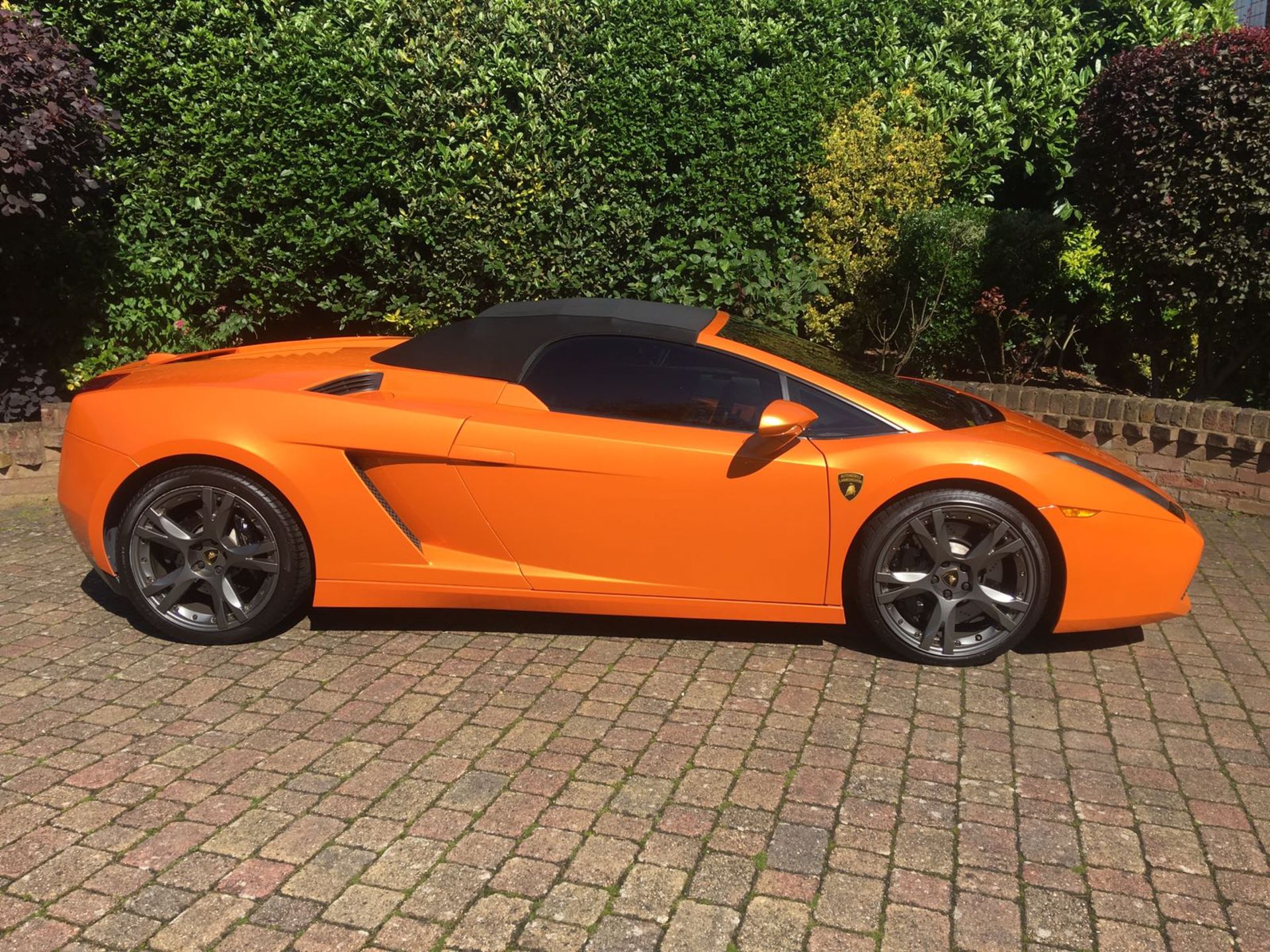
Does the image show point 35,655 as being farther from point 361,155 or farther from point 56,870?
point 361,155

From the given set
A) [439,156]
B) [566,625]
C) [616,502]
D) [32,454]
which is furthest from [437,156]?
[616,502]

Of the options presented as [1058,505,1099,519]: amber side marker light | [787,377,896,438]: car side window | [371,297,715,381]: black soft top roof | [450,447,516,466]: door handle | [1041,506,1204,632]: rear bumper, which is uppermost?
[371,297,715,381]: black soft top roof

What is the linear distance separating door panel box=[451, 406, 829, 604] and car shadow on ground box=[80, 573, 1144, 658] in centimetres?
36

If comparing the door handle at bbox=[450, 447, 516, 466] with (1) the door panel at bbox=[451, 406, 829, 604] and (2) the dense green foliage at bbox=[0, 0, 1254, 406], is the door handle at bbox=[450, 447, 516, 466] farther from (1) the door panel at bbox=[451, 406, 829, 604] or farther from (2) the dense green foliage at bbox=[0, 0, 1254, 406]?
(2) the dense green foliage at bbox=[0, 0, 1254, 406]

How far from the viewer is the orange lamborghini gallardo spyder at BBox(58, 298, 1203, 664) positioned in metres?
4.52

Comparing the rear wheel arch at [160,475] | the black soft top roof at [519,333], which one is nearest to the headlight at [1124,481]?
the black soft top roof at [519,333]

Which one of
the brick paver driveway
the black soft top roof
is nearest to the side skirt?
Answer: the brick paver driveway

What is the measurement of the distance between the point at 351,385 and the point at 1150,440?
16.8 feet

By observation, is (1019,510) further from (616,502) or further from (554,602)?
(554,602)

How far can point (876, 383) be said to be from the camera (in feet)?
16.7

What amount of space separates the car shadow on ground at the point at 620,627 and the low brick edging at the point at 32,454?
86.3 inches

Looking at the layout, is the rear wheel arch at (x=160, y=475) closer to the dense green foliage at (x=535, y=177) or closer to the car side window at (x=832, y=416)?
the car side window at (x=832, y=416)

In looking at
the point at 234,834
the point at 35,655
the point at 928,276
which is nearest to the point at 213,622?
the point at 35,655

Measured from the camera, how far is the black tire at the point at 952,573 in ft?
14.8
